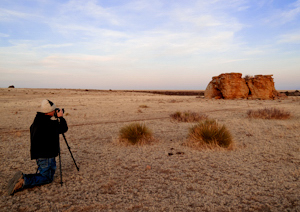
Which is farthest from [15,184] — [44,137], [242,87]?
[242,87]

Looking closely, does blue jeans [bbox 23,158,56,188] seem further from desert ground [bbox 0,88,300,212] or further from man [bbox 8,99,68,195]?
desert ground [bbox 0,88,300,212]

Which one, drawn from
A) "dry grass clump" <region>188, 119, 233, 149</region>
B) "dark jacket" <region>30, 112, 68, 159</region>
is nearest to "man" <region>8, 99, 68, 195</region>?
"dark jacket" <region>30, 112, 68, 159</region>

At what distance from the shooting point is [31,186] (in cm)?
425

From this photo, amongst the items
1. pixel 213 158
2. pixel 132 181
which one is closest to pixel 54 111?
pixel 132 181

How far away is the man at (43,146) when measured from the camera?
13.7ft

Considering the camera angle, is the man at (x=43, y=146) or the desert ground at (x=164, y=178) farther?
the man at (x=43, y=146)

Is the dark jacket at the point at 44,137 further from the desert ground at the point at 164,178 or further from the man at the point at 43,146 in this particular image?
the desert ground at the point at 164,178

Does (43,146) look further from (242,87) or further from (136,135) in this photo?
(242,87)

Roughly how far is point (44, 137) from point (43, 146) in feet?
0.58

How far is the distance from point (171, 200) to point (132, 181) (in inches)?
42.6

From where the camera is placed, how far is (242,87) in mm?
32188

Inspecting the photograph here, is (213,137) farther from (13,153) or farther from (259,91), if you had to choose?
(259,91)

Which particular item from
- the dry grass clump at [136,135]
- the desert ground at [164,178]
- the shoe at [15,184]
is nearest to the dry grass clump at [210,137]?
the desert ground at [164,178]

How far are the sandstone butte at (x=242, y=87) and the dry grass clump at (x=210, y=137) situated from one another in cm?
2608
